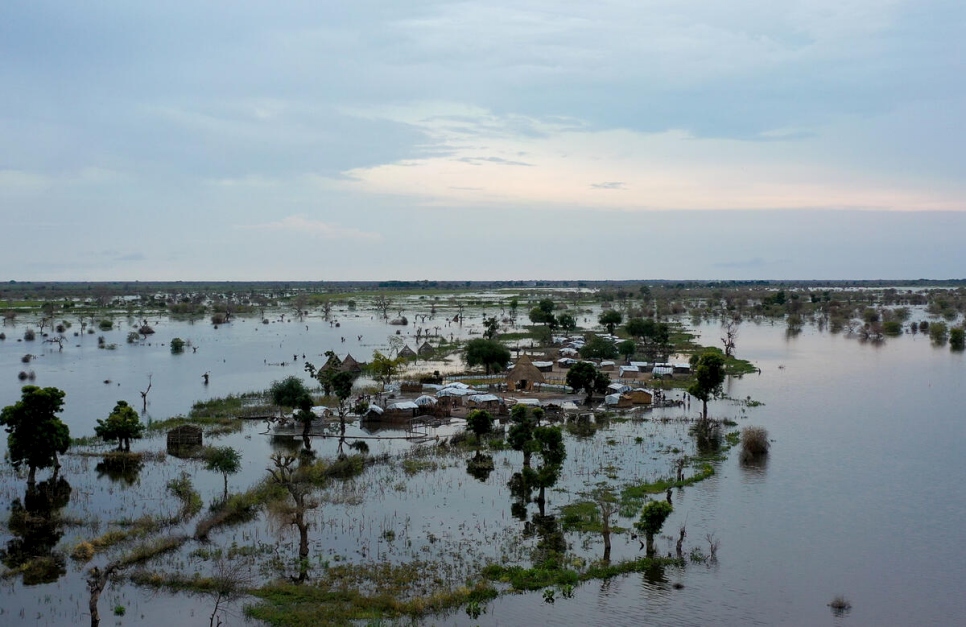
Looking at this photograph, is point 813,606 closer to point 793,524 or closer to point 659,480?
point 793,524

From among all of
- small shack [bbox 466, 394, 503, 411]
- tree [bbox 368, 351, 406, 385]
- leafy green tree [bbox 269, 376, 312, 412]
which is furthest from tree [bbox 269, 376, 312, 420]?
tree [bbox 368, 351, 406, 385]

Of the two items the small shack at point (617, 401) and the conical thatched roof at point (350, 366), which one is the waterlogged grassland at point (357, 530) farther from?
the conical thatched roof at point (350, 366)

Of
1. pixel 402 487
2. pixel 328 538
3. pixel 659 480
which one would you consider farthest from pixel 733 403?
pixel 328 538

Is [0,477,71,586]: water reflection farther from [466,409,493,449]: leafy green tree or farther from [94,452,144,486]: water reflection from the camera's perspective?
[466,409,493,449]: leafy green tree

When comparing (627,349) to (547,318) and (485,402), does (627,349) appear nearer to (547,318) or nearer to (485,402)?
(547,318)

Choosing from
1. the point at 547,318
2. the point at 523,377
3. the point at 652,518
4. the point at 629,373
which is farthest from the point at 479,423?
the point at 547,318

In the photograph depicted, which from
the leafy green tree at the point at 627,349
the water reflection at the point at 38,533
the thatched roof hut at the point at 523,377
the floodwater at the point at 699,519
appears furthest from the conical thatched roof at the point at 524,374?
the water reflection at the point at 38,533
